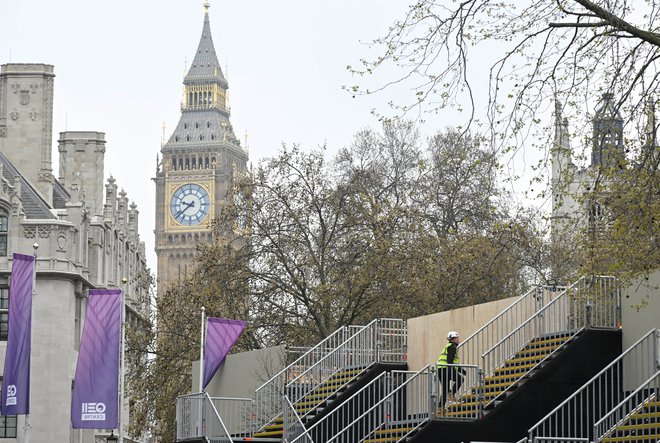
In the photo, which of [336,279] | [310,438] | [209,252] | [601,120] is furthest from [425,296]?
[601,120]

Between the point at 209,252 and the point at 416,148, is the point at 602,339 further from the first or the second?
the point at 416,148

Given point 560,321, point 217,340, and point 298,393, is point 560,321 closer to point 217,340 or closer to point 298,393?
point 298,393

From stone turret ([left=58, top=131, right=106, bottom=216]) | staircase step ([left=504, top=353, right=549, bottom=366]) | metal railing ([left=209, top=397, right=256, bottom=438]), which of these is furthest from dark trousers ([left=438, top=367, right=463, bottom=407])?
stone turret ([left=58, top=131, right=106, bottom=216])

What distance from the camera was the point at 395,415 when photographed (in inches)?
1435

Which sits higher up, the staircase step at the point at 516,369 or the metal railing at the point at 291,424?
the staircase step at the point at 516,369

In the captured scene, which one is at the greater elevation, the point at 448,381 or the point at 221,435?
the point at 448,381

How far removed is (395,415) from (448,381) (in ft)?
11.7

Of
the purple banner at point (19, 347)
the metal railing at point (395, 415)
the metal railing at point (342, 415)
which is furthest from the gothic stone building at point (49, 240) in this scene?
the metal railing at point (395, 415)

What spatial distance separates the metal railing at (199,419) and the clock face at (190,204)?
156346mm

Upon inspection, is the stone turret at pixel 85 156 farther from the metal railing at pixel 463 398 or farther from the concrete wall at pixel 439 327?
the metal railing at pixel 463 398

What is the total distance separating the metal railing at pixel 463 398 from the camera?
3231 centimetres

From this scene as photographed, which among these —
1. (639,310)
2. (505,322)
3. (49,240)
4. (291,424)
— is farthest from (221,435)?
(49,240)

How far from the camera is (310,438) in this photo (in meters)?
35.6

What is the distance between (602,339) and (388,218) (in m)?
19.3
